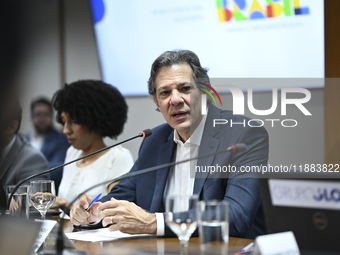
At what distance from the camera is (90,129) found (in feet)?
11.1

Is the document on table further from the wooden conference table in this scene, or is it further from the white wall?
the white wall

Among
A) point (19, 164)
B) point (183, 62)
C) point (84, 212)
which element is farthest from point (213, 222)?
point (19, 164)

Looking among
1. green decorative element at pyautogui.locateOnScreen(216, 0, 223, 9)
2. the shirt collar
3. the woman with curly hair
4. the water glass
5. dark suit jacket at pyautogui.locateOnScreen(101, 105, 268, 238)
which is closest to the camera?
the water glass

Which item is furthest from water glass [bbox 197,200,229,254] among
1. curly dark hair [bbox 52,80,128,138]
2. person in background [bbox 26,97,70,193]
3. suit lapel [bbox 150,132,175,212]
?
person in background [bbox 26,97,70,193]

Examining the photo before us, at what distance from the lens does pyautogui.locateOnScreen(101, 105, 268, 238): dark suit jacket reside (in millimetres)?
2094

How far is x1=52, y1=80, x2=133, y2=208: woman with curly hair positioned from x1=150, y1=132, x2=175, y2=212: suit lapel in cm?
69

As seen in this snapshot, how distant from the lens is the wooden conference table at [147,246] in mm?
1576

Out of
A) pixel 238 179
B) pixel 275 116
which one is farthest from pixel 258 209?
pixel 275 116

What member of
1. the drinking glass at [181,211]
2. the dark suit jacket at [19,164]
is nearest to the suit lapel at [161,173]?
the drinking glass at [181,211]

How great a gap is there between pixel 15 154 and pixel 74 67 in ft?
5.54

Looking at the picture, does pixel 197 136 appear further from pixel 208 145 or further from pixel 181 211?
pixel 181 211

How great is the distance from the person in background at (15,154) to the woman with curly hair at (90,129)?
21 centimetres

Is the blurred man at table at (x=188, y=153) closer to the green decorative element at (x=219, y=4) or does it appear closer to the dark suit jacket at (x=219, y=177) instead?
the dark suit jacket at (x=219, y=177)

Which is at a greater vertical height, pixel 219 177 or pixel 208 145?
pixel 208 145
